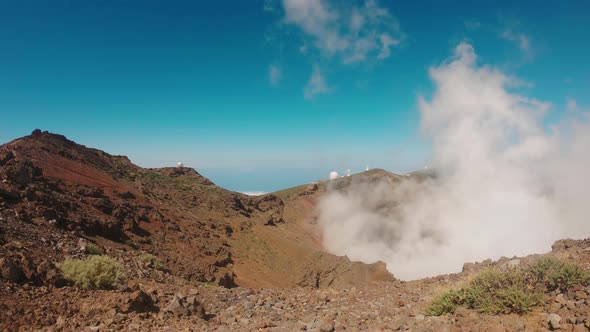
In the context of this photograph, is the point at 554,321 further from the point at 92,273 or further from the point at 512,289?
the point at 92,273

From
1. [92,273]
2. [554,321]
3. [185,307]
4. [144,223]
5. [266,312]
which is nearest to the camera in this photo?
[554,321]

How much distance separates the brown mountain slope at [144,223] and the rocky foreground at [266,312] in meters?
1.41

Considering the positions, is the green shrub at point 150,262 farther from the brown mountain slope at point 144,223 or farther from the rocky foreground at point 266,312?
the rocky foreground at point 266,312

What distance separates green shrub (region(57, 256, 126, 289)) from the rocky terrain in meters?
0.24

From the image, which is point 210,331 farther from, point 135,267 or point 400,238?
point 400,238

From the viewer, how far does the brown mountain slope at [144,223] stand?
12.9 metres

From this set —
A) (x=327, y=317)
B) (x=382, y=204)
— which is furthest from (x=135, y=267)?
(x=382, y=204)

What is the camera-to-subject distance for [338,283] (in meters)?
22.1

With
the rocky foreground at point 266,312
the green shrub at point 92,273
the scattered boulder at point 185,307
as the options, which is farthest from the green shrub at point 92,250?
the scattered boulder at point 185,307

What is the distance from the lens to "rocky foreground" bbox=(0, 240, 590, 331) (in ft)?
18.6

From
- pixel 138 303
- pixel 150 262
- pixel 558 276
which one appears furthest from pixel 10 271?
pixel 558 276

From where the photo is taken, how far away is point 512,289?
6.23 meters

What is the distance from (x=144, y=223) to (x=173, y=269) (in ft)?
23.8

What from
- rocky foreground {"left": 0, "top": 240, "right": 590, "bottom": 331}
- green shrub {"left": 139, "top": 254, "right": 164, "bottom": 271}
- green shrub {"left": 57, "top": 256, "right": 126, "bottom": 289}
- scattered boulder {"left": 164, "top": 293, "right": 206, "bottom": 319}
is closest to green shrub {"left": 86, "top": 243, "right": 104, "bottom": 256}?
green shrub {"left": 139, "top": 254, "right": 164, "bottom": 271}
